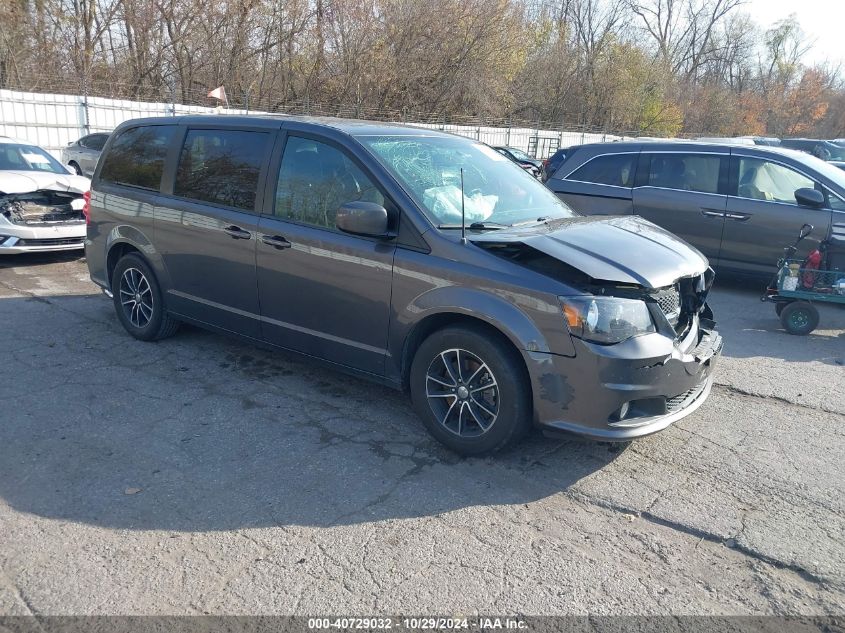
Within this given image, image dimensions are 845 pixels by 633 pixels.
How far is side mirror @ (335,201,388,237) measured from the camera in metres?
4.05

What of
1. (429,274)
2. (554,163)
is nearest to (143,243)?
(429,274)

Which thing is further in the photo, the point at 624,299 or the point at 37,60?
the point at 37,60

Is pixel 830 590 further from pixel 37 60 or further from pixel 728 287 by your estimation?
pixel 37 60

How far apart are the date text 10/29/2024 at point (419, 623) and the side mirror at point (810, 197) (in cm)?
696

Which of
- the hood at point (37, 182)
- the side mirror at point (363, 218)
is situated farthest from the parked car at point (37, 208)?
the side mirror at point (363, 218)

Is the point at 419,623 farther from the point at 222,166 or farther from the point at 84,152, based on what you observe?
the point at 84,152

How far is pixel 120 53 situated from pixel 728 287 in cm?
2627

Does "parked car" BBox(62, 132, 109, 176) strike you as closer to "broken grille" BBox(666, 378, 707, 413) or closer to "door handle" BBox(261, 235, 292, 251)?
"door handle" BBox(261, 235, 292, 251)

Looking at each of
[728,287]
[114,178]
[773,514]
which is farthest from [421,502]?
[728,287]

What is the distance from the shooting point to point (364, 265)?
433 centimetres

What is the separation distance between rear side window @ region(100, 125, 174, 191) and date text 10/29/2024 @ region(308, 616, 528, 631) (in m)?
4.18

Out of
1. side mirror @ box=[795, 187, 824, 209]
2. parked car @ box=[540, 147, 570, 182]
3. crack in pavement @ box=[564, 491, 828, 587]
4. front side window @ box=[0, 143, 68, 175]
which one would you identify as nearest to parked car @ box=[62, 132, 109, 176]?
front side window @ box=[0, 143, 68, 175]

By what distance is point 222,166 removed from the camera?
5.23 metres

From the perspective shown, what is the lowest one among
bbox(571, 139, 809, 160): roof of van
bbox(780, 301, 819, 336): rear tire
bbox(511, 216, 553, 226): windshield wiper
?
bbox(780, 301, 819, 336): rear tire
